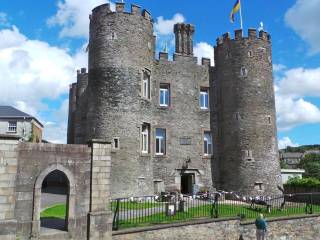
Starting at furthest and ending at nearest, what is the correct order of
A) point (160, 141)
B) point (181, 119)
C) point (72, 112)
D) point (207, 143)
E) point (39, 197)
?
point (72, 112) → point (207, 143) → point (181, 119) → point (160, 141) → point (39, 197)

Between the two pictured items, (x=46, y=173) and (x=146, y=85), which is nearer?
(x=46, y=173)

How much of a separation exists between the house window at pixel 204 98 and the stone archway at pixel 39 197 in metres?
16.9

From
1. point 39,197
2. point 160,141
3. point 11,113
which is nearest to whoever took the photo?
point 39,197

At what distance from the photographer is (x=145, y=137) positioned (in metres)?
25.7

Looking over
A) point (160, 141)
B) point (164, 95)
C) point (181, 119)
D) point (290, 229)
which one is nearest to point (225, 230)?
point (290, 229)

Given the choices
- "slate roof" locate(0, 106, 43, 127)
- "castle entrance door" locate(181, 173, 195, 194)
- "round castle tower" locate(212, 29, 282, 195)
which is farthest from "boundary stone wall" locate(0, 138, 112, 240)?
"slate roof" locate(0, 106, 43, 127)

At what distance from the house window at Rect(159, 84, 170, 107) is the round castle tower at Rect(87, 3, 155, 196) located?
2194mm

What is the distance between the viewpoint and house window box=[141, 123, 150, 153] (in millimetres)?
25300

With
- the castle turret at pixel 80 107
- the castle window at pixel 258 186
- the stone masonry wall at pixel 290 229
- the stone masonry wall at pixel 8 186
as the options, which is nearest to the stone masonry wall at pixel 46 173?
the stone masonry wall at pixel 8 186

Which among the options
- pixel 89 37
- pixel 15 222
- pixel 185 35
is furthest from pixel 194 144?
pixel 15 222

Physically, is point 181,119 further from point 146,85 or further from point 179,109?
point 146,85

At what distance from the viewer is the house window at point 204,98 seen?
95.1 feet

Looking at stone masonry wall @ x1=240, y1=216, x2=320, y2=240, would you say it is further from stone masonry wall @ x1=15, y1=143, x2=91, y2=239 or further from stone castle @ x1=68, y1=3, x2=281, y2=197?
stone masonry wall @ x1=15, y1=143, x2=91, y2=239

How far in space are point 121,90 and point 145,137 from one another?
3894 mm
